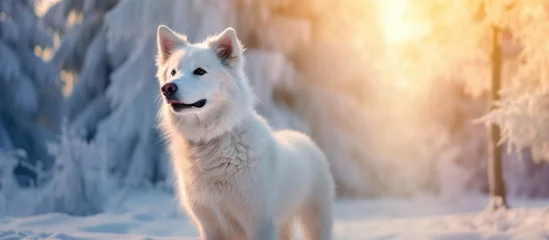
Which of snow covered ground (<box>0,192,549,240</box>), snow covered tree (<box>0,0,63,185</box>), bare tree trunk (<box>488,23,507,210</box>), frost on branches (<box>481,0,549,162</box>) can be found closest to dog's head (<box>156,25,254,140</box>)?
snow covered ground (<box>0,192,549,240</box>)

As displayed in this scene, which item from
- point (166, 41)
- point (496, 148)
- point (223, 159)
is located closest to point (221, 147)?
point (223, 159)

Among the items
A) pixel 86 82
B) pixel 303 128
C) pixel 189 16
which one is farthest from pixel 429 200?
pixel 86 82

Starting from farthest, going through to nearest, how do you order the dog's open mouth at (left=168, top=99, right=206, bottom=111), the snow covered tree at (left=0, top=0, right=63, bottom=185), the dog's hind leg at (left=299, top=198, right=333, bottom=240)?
the snow covered tree at (left=0, top=0, right=63, bottom=185)
the dog's hind leg at (left=299, top=198, right=333, bottom=240)
the dog's open mouth at (left=168, top=99, right=206, bottom=111)

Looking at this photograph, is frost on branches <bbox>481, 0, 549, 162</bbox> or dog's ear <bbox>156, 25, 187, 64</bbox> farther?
frost on branches <bbox>481, 0, 549, 162</bbox>

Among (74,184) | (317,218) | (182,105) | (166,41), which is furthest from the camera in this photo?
(74,184)

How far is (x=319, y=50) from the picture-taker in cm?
1155

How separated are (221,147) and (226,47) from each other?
25.5 inches

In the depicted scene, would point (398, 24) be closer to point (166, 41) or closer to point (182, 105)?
point (166, 41)

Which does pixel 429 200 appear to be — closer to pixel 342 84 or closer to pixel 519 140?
pixel 342 84

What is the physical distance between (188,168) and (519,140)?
545 cm

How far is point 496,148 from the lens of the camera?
898 centimetres

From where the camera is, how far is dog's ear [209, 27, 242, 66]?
368 cm

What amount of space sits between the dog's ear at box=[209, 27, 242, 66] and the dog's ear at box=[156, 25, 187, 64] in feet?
0.94

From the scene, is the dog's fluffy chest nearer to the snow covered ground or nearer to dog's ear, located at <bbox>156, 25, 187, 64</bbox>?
dog's ear, located at <bbox>156, 25, 187, 64</bbox>
